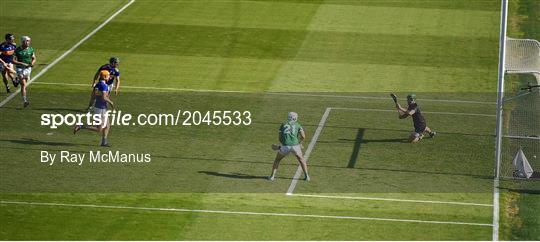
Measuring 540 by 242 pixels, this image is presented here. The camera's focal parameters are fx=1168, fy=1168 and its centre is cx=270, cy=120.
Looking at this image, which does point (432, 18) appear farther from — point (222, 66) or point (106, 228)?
point (106, 228)

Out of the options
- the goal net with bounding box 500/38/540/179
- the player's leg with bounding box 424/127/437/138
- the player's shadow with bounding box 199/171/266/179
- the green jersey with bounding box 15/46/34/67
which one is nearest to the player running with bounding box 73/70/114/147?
the player's shadow with bounding box 199/171/266/179

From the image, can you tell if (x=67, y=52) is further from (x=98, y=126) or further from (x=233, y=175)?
(x=233, y=175)

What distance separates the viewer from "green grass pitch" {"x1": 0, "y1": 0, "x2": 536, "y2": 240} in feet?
87.8

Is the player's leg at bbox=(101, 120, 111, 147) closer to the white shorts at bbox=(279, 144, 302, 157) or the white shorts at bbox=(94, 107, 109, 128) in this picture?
the white shorts at bbox=(94, 107, 109, 128)

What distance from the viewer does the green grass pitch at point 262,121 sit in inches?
1053

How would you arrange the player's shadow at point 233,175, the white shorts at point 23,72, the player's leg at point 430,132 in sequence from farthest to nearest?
the white shorts at point 23,72 → the player's leg at point 430,132 → the player's shadow at point 233,175

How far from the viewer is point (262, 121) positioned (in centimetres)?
3566

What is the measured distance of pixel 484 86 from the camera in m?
41.4

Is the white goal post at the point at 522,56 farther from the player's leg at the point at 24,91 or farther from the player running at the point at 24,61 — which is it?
the player running at the point at 24,61

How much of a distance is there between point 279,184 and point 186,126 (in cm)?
639

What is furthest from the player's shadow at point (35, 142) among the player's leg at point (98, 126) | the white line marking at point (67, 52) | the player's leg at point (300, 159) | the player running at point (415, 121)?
the player running at point (415, 121)

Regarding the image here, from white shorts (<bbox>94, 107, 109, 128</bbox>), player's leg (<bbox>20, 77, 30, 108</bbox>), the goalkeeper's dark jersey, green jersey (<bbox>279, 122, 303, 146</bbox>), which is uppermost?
green jersey (<bbox>279, 122, 303, 146</bbox>)

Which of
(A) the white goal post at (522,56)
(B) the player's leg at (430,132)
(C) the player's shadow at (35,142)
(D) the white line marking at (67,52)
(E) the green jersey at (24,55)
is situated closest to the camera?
(A) the white goal post at (522,56)

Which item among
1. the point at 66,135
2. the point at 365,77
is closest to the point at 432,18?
the point at 365,77
